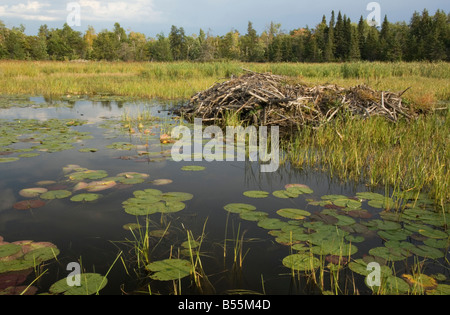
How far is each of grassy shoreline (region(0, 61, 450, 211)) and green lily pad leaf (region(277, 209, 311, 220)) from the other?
45.9 inches

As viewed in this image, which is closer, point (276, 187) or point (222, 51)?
point (276, 187)

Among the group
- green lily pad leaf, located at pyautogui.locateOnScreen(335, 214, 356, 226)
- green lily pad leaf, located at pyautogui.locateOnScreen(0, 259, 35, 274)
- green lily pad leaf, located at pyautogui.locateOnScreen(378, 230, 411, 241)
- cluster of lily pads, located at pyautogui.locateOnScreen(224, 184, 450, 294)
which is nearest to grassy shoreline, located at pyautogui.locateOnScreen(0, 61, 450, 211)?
cluster of lily pads, located at pyautogui.locateOnScreen(224, 184, 450, 294)

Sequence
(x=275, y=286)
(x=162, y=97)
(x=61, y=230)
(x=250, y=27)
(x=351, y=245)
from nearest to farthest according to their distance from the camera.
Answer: (x=275, y=286), (x=351, y=245), (x=61, y=230), (x=162, y=97), (x=250, y=27)

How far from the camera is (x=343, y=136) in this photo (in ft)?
17.6

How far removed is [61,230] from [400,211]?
306 centimetres

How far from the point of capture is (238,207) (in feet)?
9.98

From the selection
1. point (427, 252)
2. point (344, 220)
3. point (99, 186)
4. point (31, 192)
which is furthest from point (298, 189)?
point (31, 192)

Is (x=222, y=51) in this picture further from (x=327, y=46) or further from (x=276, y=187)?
(x=276, y=187)

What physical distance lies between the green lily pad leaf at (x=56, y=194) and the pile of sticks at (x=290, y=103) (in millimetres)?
4294

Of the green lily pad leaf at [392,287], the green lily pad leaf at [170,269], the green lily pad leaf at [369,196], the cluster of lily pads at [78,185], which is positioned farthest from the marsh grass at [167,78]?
the green lily pad leaf at [170,269]

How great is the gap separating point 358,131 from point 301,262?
4105 millimetres

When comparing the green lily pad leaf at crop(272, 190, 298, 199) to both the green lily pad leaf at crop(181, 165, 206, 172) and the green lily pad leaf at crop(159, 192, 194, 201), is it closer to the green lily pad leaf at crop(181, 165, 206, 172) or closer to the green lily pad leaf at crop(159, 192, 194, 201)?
the green lily pad leaf at crop(159, 192, 194, 201)

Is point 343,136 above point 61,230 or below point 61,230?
above

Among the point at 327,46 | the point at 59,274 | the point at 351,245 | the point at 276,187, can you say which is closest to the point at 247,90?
the point at 276,187
